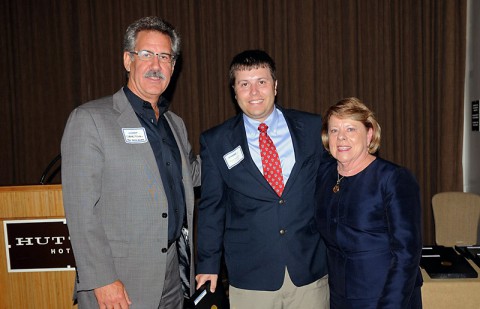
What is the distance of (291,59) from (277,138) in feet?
8.24

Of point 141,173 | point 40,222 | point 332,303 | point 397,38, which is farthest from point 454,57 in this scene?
point 40,222

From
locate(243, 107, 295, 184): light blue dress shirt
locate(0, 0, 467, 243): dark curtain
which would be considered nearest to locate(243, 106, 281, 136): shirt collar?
locate(243, 107, 295, 184): light blue dress shirt

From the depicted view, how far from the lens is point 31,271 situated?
9.03 ft

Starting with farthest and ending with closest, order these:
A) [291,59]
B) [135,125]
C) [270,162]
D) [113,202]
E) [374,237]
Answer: [291,59]
[270,162]
[135,125]
[113,202]
[374,237]

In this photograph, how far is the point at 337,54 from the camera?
470 centimetres

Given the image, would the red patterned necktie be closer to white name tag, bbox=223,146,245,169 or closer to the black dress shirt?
white name tag, bbox=223,146,245,169

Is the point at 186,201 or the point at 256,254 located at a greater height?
the point at 186,201

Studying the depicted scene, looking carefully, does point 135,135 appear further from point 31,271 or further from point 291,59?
point 291,59

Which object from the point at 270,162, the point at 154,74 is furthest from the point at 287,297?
the point at 154,74

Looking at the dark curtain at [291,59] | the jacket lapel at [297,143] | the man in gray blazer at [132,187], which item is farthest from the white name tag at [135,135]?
the dark curtain at [291,59]

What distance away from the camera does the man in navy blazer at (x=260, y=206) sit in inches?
91.2

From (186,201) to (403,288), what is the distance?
1226 millimetres

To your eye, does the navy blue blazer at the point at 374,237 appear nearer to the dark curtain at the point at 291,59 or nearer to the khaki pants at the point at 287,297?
the khaki pants at the point at 287,297

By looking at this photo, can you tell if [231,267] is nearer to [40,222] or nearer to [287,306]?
[287,306]
